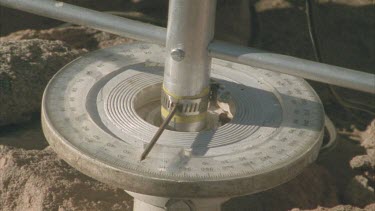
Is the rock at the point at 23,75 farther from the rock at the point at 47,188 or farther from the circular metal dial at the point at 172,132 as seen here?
the circular metal dial at the point at 172,132

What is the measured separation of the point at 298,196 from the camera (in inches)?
98.4

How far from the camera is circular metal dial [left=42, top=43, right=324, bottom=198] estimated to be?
1764 mm

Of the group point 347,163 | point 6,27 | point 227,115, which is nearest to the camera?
point 227,115

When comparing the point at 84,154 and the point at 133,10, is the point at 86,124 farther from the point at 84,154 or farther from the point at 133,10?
the point at 133,10

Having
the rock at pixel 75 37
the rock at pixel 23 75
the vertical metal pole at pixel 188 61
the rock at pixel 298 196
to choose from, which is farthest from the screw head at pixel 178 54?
the rock at pixel 75 37

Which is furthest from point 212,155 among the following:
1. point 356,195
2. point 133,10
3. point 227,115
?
point 133,10

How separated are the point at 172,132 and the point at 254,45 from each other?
5.04 feet

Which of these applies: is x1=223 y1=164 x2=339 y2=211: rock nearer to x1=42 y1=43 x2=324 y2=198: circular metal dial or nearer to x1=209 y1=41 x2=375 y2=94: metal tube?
x1=42 y1=43 x2=324 y2=198: circular metal dial

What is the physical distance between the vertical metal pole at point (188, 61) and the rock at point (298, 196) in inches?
20.1

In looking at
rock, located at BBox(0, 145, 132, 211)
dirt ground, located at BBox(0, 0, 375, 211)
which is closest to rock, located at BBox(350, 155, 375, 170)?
dirt ground, located at BBox(0, 0, 375, 211)

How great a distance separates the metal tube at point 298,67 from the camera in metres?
1.74

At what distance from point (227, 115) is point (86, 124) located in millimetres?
355

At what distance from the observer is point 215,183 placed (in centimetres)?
174

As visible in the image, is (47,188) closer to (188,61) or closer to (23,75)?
(23,75)
